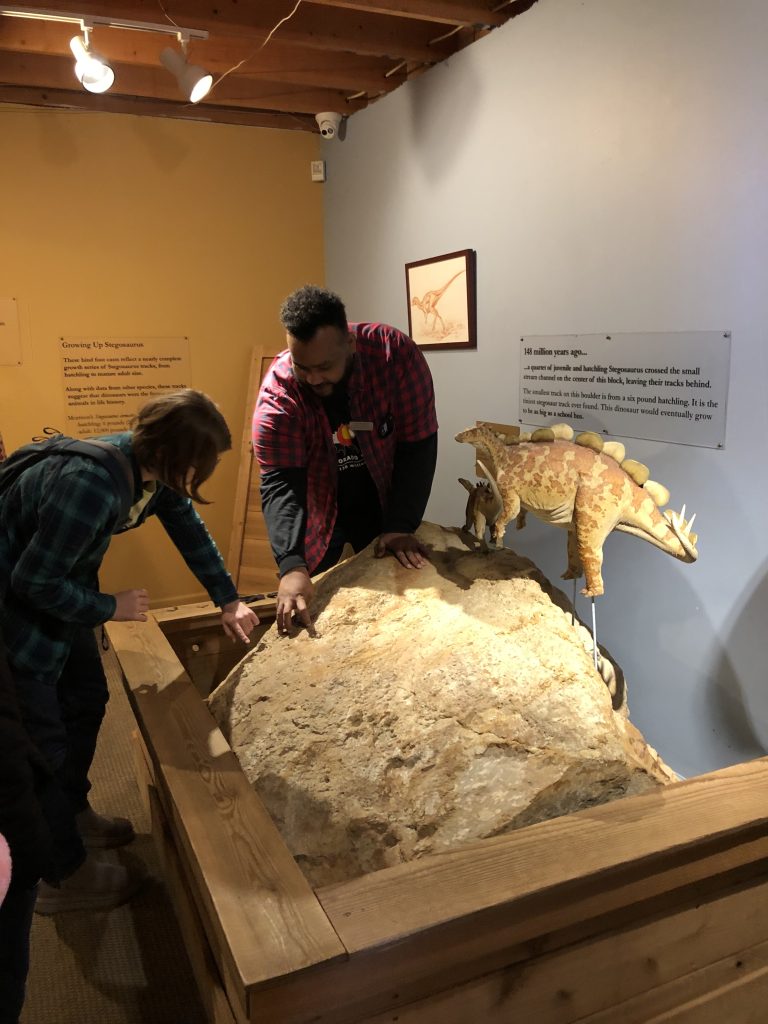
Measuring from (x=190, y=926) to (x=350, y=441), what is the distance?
136 centimetres

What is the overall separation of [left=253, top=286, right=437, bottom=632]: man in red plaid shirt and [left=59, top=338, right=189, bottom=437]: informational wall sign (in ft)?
6.52

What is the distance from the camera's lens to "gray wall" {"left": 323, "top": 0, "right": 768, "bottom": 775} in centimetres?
194

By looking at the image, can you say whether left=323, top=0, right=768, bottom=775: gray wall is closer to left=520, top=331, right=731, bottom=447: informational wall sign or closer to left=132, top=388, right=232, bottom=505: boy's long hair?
left=520, top=331, right=731, bottom=447: informational wall sign

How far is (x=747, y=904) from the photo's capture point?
1402 mm

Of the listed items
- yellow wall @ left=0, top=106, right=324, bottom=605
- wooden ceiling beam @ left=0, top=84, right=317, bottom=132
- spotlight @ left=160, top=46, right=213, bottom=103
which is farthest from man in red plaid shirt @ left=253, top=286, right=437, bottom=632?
wooden ceiling beam @ left=0, top=84, right=317, bottom=132

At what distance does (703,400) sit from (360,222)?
2.45m

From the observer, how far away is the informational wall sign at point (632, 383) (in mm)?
2043

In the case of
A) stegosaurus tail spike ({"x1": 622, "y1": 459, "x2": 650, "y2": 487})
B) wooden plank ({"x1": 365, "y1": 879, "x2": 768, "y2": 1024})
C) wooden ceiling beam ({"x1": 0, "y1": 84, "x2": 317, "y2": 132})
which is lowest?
wooden plank ({"x1": 365, "y1": 879, "x2": 768, "y2": 1024})

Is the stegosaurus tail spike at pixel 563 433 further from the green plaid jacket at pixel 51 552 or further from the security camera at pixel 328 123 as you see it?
the security camera at pixel 328 123

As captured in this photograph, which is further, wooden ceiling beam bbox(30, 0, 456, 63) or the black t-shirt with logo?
wooden ceiling beam bbox(30, 0, 456, 63)

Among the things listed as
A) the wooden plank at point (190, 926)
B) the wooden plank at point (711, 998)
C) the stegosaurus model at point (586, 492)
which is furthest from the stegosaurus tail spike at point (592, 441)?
the wooden plank at point (190, 926)

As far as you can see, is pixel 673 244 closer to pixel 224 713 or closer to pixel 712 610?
pixel 712 610

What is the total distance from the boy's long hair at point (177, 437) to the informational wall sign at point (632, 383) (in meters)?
1.27

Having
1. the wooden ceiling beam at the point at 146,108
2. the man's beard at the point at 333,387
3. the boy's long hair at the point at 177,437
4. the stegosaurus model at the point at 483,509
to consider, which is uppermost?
the wooden ceiling beam at the point at 146,108
